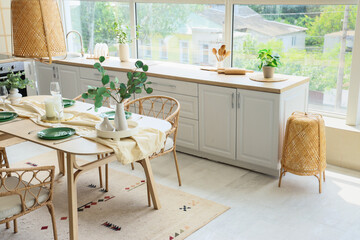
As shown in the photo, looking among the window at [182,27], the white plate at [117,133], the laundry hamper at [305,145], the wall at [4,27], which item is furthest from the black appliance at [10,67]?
the laundry hamper at [305,145]

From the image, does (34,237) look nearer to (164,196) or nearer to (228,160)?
(164,196)

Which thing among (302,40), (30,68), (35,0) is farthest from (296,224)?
(30,68)

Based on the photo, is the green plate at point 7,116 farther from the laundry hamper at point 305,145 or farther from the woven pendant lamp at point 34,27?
the laundry hamper at point 305,145

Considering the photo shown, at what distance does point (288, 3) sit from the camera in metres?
4.02

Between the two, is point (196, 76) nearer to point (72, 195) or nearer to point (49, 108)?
point (49, 108)

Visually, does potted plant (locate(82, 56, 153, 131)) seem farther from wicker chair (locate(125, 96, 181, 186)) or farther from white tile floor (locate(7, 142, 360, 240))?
white tile floor (locate(7, 142, 360, 240))

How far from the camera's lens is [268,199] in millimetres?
3355

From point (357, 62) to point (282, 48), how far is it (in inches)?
29.4

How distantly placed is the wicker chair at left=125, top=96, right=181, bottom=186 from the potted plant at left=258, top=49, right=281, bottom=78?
33.1 inches

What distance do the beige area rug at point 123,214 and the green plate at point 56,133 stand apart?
66 cm

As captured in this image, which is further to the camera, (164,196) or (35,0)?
(164,196)

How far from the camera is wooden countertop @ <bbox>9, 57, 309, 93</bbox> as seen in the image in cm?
361

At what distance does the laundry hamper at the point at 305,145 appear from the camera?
342 centimetres

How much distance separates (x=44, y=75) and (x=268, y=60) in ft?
9.41
